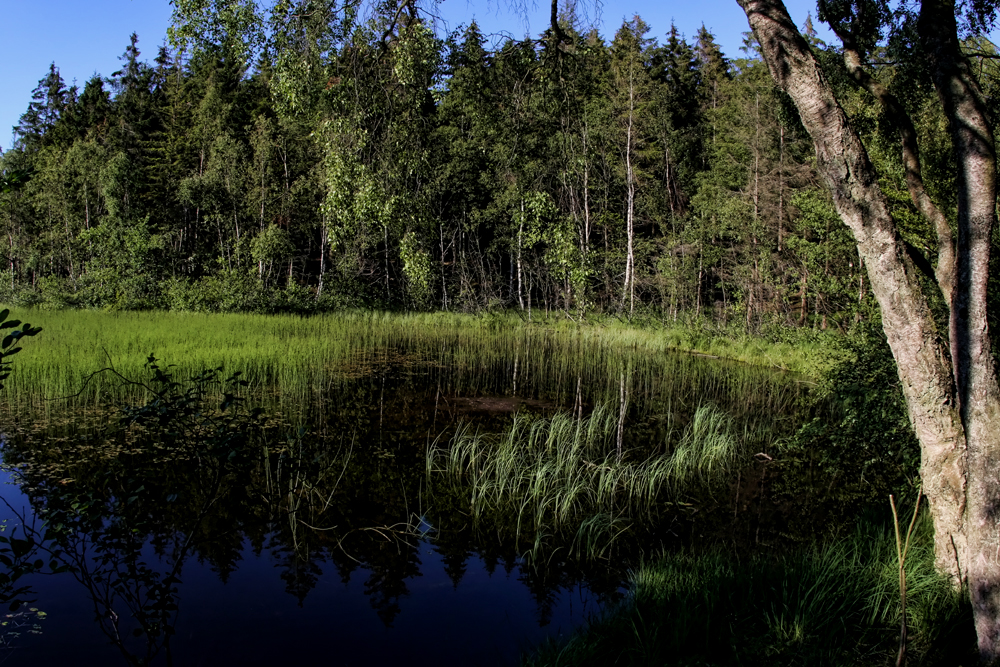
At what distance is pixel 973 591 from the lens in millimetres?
2945

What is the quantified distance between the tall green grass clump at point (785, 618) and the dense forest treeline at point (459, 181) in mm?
3468

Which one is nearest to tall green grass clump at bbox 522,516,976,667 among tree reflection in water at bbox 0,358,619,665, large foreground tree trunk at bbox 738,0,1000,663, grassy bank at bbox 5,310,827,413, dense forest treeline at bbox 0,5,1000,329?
large foreground tree trunk at bbox 738,0,1000,663

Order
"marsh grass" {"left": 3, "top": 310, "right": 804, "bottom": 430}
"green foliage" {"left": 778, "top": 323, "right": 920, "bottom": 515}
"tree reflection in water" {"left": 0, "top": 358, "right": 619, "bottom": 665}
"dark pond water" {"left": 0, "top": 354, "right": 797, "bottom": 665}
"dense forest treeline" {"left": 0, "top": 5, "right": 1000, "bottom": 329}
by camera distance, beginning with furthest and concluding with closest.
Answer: "marsh grass" {"left": 3, "top": 310, "right": 804, "bottom": 430} < "dense forest treeline" {"left": 0, "top": 5, "right": 1000, "bottom": 329} < "green foliage" {"left": 778, "top": 323, "right": 920, "bottom": 515} < "tree reflection in water" {"left": 0, "top": 358, "right": 619, "bottom": 665} < "dark pond water" {"left": 0, "top": 354, "right": 797, "bottom": 665}

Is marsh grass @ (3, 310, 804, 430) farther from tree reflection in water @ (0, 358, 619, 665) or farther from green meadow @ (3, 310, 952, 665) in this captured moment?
tree reflection in water @ (0, 358, 619, 665)

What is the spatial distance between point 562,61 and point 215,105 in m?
30.4

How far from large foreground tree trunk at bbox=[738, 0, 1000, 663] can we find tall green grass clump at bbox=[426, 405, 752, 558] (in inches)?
101

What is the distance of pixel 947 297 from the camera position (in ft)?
11.4

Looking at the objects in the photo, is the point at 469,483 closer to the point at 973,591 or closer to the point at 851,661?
the point at 851,661

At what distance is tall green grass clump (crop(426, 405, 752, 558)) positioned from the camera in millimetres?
5684

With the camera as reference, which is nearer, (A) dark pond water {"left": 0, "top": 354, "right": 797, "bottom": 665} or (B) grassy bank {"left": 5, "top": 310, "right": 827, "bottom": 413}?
(A) dark pond water {"left": 0, "top": 354, "right": 797, "bottom": 665}

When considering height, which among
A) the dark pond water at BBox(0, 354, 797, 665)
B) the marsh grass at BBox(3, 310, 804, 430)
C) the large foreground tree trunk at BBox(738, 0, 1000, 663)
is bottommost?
the dark pond water at BBox(0, 354, 797, 665)

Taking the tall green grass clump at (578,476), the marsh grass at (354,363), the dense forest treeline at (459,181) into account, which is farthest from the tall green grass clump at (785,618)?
the marsh grass at (354,363)

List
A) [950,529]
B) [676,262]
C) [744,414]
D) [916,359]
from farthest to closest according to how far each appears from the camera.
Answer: [676,262] → [744,414] → [950,529] → [916,359]

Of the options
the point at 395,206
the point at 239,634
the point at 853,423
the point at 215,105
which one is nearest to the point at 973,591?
the point at 853,423
